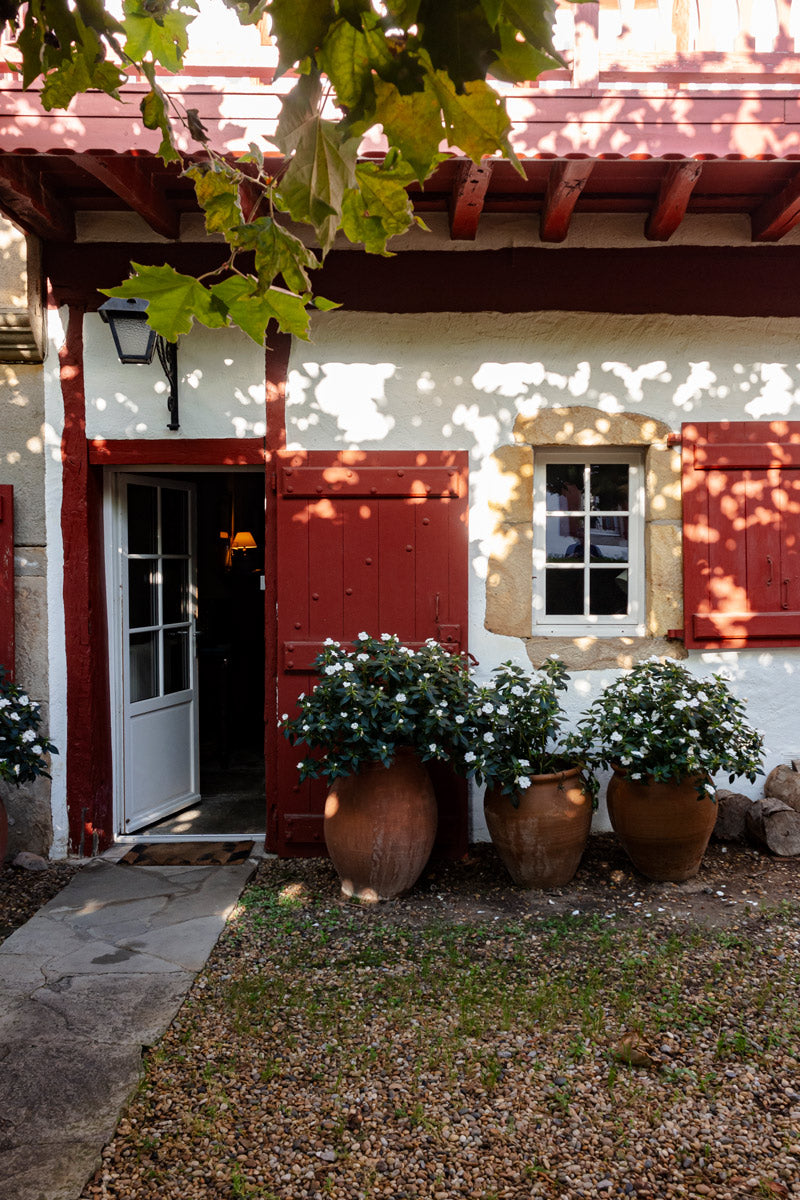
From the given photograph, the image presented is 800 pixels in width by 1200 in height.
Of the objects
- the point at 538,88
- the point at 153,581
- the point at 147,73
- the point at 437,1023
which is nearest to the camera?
the point at 147,73

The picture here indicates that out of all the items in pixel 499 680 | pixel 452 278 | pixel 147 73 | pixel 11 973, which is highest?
pixel 452 278

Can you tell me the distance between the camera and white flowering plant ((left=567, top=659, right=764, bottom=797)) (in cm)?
389

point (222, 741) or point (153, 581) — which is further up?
point (153, 581)

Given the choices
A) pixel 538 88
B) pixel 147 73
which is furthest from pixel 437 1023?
pixel 538 88

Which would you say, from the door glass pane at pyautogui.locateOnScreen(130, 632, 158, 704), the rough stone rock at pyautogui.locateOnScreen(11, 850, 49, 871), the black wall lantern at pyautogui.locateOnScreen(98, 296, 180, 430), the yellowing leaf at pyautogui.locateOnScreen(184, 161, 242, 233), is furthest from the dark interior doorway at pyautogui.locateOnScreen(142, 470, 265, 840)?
the yellowing leaf at pyautogui.locateOnScreen(184, 161, 242, 233)

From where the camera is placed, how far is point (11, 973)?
3.32 meters

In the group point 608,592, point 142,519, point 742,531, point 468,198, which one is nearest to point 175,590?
point 142,519

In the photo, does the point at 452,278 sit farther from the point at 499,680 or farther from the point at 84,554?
the point at 84,554

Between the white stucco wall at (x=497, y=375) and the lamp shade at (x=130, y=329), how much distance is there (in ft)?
2.57

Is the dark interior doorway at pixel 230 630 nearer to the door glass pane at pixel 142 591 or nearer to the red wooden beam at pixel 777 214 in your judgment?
the door glass pane at pixel 142 591

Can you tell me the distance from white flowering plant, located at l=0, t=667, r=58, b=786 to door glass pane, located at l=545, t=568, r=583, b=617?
2.76 m

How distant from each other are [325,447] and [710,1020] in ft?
10.5

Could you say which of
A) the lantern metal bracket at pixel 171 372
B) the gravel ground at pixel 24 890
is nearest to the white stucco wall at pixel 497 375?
the lantern metal bracket at pixel 171 372

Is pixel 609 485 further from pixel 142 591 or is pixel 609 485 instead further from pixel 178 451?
pixel 142 591
